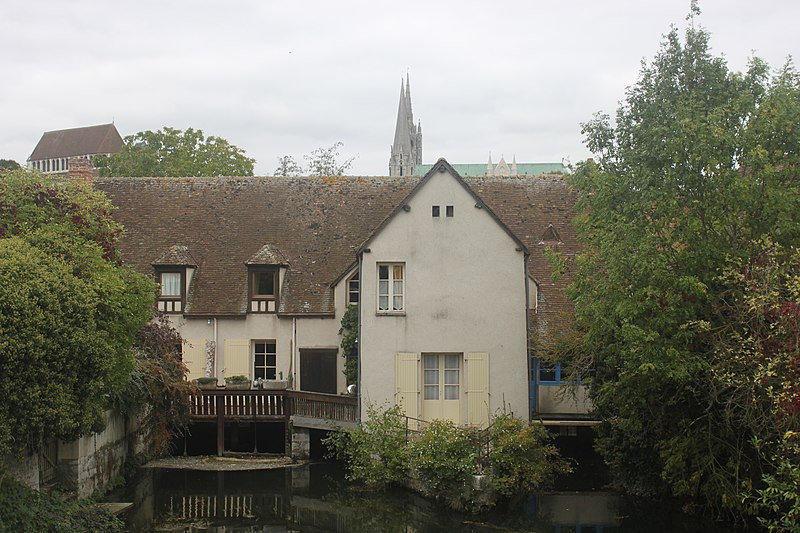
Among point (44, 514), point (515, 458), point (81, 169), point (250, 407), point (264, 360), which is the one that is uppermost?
point (81, 169)

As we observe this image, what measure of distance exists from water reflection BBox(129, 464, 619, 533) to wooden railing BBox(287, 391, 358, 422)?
6.19 ft

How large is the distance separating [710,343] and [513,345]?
7.03 m

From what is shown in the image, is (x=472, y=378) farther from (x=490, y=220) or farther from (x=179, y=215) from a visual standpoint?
(x=179, y=215)

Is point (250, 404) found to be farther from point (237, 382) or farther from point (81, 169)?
point (81, 169)

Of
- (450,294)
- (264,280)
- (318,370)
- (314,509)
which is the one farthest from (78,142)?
(314,509)

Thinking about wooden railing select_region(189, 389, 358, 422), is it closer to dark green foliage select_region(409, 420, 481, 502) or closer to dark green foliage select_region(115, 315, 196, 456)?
dark green foliage select_region(115, 315, 196, 456)

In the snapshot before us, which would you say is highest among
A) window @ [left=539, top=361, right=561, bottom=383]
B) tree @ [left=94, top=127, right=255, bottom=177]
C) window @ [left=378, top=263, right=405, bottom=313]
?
tree @ [left=94, top=127, right=255, bottom=177]

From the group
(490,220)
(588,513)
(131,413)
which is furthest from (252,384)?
(588,513)

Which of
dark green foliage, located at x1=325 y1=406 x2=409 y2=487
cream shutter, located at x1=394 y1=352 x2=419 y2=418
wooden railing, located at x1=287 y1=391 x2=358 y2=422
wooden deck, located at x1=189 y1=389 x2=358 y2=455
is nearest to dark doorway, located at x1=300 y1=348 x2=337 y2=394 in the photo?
wooden deck, located at x1=189 y1=389 x2=358 y2=455

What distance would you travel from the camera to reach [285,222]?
31828 mm

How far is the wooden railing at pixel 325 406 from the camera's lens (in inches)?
963

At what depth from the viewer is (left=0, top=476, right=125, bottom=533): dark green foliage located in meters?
14.7

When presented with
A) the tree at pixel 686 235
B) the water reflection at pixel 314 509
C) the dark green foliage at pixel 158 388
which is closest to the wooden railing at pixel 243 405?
the dark green foliage at pixel 158 388

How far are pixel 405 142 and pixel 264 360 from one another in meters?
92.8
